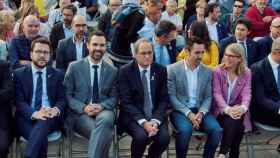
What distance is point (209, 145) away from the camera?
266 inches

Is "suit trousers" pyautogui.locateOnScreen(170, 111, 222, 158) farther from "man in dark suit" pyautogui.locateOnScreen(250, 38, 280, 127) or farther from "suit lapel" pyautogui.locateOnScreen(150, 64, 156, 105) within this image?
"man in dark suit" pyautogui.locateOnScreen(250, 38, 280, 127)

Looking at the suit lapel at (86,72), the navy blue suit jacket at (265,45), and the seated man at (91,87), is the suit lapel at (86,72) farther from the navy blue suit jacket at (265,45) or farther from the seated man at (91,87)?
the navy blue suit jacket at (265,45)

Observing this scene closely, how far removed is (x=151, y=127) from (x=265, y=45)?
259cm

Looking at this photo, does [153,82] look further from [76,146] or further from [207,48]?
[76,146]

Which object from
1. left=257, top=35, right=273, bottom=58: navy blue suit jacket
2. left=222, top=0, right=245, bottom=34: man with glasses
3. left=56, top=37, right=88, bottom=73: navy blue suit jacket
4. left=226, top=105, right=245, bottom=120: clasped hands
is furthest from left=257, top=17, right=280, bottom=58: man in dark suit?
left=56, top=37, right=88, bottom=73: navy blue suit jacket

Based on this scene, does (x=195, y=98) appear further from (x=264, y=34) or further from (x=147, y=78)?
(x=264, y=34)

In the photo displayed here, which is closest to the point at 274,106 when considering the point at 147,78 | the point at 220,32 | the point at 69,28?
the point at 147,78

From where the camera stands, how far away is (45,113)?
6641 millimetres

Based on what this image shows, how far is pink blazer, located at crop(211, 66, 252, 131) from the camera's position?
7075 millimetres

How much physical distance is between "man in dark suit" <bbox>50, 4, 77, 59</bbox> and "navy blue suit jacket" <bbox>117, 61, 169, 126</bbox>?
7.09ft

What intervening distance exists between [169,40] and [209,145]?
162cm

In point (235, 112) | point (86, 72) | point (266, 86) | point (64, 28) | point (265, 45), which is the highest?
point (64, 28)

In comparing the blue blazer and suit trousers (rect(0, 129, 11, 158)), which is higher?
the blue blazer

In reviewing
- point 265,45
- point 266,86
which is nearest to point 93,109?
point 266,86
